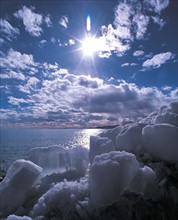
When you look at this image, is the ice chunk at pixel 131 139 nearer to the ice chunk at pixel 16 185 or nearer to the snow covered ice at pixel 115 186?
the snow covered ice at pixel 115 186

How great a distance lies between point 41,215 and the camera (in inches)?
355

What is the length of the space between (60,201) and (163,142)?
18.4ft

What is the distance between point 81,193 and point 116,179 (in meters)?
1.70

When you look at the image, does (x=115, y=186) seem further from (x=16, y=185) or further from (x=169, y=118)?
(x=169, y=118)

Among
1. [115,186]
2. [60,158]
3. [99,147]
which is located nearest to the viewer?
[115,186]

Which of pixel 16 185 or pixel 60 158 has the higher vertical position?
pixel 60 158

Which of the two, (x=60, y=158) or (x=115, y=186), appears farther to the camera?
(x=60, y=158)

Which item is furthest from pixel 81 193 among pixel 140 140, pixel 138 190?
pixel 140 140

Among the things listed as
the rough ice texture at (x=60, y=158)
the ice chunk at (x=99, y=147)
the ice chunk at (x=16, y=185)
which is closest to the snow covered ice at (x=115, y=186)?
the ice chunk at (x=16, y=185)

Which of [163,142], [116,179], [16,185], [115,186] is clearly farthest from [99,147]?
[16,185]

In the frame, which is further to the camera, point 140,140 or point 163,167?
point 140,140

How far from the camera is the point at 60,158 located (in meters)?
15.3

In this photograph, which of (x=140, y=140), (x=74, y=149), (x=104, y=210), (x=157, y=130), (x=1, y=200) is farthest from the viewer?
(x=74, y=149)

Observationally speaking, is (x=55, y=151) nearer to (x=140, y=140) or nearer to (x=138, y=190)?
(x=140, y=140)
